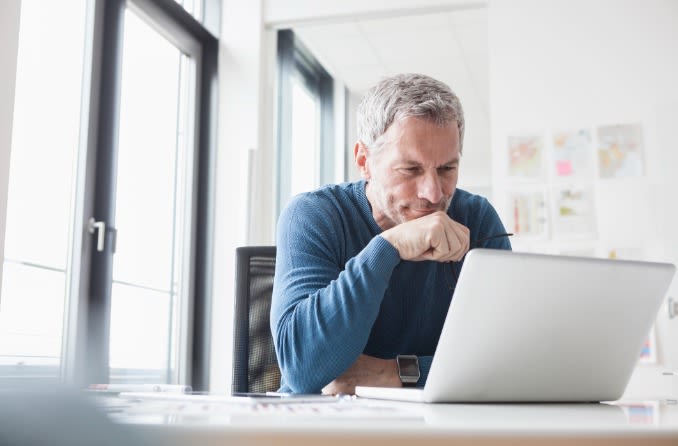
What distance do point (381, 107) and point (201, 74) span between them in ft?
7.90

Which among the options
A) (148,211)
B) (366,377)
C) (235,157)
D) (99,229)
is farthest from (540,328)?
(235,157)

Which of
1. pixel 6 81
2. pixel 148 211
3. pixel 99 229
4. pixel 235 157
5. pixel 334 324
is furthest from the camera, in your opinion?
pixel 235 157

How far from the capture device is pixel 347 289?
3.80 feet

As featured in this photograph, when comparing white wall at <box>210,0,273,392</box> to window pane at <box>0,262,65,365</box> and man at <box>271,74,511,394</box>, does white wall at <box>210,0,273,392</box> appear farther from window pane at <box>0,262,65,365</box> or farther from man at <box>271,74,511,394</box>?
man at <box>271,74,511,394</box>

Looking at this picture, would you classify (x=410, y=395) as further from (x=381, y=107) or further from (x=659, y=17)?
(x=659, y=17)

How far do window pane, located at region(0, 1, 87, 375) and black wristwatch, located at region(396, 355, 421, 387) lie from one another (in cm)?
141

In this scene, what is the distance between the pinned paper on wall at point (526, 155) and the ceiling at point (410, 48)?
966 millimetres

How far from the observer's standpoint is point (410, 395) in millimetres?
779

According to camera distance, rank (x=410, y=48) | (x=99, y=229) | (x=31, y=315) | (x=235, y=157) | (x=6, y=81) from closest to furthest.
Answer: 1. (x=6, y=81)
2. (x=31, y=315)
3. (x=99, y=229)
4. (x=235, y=157)
5. (x=410, y=48)

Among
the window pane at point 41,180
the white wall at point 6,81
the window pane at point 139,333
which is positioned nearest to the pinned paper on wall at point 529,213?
the window pane at point 139,333

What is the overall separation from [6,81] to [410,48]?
2921 millimetres

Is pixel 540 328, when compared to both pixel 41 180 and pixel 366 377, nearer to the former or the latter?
pixel 366 377

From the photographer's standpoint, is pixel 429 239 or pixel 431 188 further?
pixel 431 188

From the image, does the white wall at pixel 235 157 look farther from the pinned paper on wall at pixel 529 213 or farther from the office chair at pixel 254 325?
the office chair at pixel 254 325
